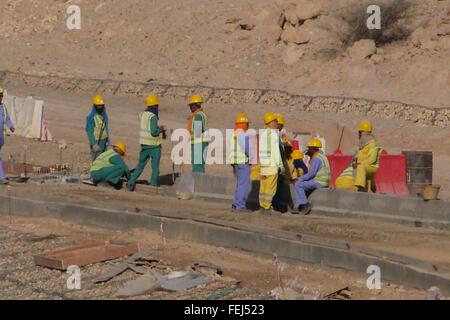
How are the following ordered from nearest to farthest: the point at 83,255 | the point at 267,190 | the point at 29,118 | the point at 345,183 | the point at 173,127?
1. the point at 83,255
2. the point at 267,190
3. the point at 345,183
4. the point at 29,118
5. the point at 173,127

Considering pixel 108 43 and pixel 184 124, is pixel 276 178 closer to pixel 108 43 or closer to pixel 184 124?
pixel 184 124

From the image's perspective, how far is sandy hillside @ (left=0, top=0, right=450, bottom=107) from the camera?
34188 millimetres

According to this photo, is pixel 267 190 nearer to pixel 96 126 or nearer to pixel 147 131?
pixel 147 131

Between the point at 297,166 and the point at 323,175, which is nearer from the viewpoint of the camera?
the point at 323,175

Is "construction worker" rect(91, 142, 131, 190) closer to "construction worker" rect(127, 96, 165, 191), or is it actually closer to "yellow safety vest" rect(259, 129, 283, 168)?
"construction worker" rect(127, 96, 165, 191)

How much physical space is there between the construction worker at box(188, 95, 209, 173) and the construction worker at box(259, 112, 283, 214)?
8.73 ft

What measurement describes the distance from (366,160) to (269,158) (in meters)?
2.02

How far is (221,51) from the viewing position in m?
39.8

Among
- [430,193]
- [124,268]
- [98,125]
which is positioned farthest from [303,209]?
[98,125]

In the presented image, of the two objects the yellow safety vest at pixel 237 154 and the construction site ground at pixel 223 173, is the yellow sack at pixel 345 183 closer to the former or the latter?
the construction site ground at pixel 223 173

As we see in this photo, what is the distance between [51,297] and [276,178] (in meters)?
4.88

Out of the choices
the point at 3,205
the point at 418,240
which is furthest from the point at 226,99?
the point at 418,240

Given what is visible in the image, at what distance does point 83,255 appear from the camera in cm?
1200
